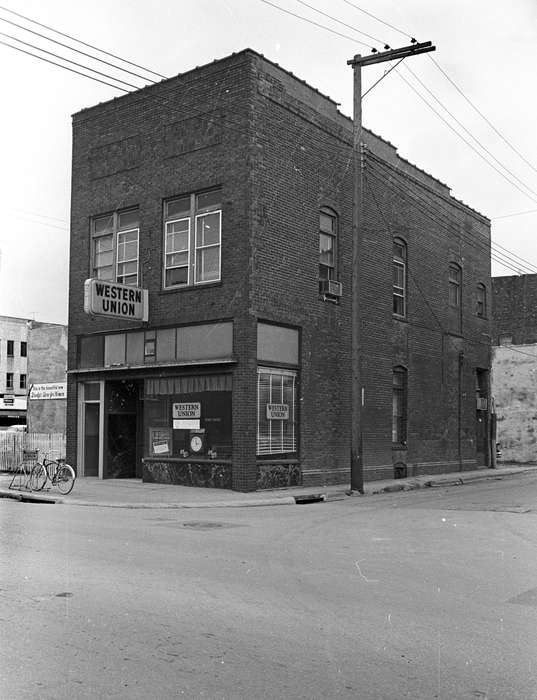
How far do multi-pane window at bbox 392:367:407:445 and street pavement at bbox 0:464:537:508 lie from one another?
3.02m

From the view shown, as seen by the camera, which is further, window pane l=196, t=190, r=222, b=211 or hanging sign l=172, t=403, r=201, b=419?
window pane l=196, t=190, r=222, b=211

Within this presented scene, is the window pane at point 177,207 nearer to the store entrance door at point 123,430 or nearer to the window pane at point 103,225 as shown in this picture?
the window pane at point 103,225

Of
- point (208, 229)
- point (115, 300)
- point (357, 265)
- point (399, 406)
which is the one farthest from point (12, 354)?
point (357, 265)

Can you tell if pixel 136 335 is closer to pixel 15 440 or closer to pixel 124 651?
pixel 15 440

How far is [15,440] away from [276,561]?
672 inches

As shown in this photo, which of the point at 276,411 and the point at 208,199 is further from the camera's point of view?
the point at 208,199

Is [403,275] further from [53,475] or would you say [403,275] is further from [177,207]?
[53,475]

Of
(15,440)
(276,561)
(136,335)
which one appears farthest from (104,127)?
(276,561)

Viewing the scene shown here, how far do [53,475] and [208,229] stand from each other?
293 inches

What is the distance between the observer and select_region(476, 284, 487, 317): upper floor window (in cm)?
3256

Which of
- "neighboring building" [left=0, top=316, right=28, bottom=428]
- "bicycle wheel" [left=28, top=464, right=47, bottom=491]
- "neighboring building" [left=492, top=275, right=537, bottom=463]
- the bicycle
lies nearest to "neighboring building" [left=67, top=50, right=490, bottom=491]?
the bicycle

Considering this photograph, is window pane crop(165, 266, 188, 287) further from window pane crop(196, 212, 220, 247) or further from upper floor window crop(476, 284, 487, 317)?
upper floor window crop(476, 284, 487, 317)

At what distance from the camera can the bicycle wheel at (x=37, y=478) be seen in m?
19.6

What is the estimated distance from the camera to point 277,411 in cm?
2047
